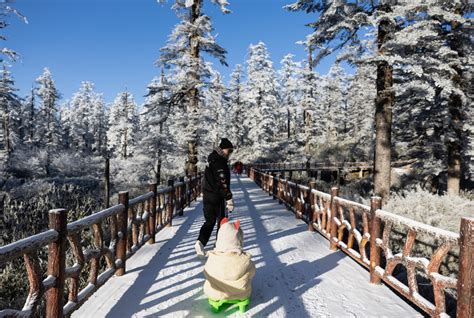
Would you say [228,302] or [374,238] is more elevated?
[374,238]

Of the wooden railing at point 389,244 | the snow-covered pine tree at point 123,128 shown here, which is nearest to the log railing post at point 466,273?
the wooden railing at point 389,244

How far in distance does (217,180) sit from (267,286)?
1.86m

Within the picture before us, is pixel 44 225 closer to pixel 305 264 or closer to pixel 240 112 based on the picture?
pixel 305 264

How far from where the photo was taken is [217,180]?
5629mm

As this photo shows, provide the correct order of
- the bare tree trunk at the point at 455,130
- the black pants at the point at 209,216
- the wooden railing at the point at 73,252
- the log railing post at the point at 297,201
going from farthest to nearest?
the bare tree trunk at the point at 455,130 → the log railing post at the point at 297,201 → the black pants at the point at 209,216 → the wooden railing at the point at 73,252

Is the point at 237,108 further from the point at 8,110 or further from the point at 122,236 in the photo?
the point at 122,236

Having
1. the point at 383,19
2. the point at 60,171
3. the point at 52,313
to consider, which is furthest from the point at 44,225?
the point at 60,171

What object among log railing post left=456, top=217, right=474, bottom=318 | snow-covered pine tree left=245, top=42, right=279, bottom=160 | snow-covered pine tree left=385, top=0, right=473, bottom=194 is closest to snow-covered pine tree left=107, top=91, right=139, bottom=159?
snow-covered pine tree left=245, top=42, right=279, bottom=160

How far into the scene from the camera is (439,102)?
50.2 feet

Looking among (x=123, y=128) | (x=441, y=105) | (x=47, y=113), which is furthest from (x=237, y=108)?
(x=441, y=105)

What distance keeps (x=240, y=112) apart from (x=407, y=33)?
45361mm

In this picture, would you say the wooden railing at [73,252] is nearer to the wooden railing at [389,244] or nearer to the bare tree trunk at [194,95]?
the wooden railing at [389,244]

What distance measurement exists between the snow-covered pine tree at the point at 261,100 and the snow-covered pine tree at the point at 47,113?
96.1 feet

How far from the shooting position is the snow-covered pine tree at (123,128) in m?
57.6
